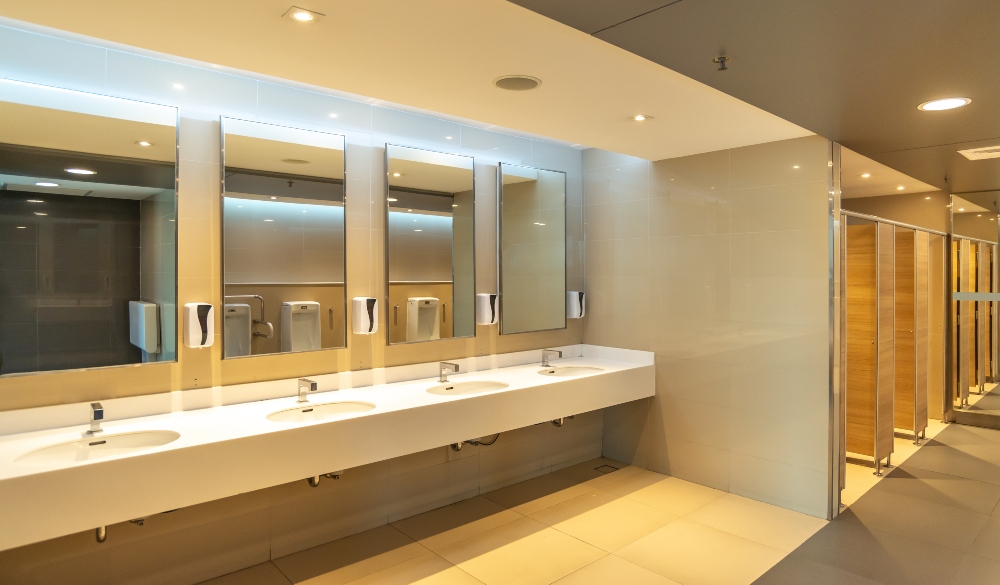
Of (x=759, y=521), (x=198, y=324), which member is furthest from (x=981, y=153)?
(x=198, y=324)

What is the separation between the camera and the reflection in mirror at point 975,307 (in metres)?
4.94

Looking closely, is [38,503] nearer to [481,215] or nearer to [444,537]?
[444,537]

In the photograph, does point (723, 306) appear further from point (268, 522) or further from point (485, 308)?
point (268, 522)

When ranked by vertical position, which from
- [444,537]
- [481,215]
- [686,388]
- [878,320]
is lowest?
[444,537]

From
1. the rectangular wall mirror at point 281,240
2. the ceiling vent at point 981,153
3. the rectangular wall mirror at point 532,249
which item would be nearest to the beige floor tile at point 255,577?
the rectangular wall mirror at point 281,240

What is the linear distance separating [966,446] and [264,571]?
564 cm

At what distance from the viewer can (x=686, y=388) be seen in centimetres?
428

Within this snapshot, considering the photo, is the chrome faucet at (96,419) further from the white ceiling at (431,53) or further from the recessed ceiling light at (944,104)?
the recessed ceiling light at (944,104)

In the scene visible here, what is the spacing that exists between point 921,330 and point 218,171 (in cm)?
558

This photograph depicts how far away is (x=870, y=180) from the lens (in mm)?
4395

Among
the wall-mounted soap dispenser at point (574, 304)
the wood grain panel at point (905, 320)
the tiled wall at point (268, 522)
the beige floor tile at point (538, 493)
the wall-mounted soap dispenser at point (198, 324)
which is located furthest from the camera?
the wood grain panel at point (905, 320)

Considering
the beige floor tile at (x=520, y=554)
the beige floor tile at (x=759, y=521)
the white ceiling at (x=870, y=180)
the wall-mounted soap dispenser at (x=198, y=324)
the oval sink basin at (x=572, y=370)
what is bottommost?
the beige floor tile at (x=520, y=554)

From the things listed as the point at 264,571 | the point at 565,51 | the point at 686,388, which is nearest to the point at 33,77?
the point at 565,51

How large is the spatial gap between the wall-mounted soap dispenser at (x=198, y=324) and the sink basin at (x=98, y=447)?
47 cm
